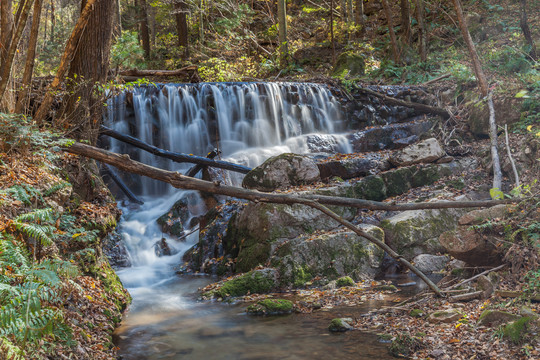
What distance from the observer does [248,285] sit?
7551 mm

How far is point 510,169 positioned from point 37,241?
938cm

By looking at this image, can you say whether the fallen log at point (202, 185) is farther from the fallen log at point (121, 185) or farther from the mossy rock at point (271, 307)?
the fallen log at point (121, 185)

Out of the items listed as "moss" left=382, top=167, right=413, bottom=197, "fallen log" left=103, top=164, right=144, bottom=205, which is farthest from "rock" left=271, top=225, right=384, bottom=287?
"fallen log" left=103, top=164, right=144, bottom=205

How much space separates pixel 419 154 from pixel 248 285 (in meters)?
6.23

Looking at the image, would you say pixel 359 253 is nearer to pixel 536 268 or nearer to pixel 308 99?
pixel 536 268

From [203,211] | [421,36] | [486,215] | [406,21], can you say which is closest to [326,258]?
[486,215]

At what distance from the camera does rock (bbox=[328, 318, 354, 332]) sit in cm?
552

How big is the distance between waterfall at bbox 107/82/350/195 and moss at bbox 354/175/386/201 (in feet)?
11.8

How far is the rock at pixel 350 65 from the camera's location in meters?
19.3

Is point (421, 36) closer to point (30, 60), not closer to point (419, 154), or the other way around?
point (419, 154)

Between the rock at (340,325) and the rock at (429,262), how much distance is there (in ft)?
9.32

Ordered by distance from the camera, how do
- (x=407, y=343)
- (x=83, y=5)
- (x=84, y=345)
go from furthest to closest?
(x=83, y=5) < (x=407, y=343) < (x=84, y=345)

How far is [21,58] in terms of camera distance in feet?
21.9

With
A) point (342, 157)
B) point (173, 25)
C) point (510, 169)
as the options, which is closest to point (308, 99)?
point (342, 157)
